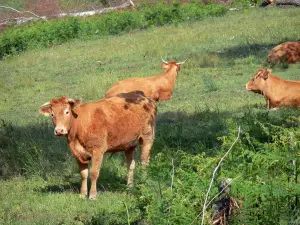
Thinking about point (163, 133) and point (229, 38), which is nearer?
point (163, 133)

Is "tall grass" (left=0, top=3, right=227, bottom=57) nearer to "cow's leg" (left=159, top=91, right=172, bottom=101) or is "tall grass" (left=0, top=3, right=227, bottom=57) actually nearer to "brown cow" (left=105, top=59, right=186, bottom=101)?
"brown cow" (left=105, top=59, right=186, bottom=101)

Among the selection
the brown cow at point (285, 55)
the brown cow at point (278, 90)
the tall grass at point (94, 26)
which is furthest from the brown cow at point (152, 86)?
the tall grass at point (94, 26)

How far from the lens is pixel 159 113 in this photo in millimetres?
16984

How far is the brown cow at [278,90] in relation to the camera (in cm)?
1584

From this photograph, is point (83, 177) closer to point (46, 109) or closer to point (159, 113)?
point (46, 109)

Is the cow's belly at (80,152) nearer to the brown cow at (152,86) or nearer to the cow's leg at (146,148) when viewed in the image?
the cow's leg at (146,148)

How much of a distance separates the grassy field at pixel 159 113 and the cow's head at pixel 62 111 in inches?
36.9

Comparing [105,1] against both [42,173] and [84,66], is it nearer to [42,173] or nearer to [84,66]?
[84,66]

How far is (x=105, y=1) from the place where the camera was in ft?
170

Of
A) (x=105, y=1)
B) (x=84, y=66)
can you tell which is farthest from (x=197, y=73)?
(x=105, y=1)

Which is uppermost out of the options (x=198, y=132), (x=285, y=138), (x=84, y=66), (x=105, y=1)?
(x=285, y=138)

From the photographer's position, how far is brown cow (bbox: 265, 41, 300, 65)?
73.8 feet

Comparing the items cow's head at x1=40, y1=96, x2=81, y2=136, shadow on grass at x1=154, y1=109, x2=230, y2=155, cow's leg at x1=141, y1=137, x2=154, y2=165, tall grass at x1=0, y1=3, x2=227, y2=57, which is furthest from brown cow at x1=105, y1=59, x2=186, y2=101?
tall grass at x1=0, y1=3, x2=227, y2=57

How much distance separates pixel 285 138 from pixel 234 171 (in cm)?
85
